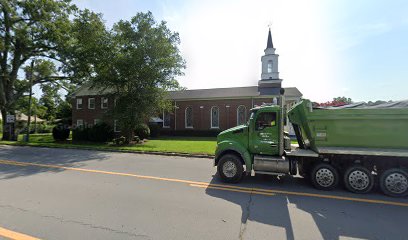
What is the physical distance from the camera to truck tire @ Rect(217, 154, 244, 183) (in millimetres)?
7203

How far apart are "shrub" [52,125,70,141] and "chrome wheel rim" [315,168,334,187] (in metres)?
24.4

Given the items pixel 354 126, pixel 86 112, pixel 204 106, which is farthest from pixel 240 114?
pixel 354 126

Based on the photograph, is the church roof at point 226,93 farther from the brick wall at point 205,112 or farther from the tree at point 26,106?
the tree at point 26,106

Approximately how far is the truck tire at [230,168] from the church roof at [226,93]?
73.9 feet

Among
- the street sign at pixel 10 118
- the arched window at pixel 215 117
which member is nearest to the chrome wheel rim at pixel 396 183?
the arched window at pixel 215 117

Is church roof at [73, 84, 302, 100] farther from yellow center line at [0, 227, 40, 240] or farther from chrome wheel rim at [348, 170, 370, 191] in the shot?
yellow center line at [0, 227, 40, 240]

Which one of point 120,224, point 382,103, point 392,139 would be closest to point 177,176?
point 120,224

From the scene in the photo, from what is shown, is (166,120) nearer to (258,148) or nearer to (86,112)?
(86,112)

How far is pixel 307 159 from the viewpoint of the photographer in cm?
705

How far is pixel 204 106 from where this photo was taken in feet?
103

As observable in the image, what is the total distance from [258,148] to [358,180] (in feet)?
9.18

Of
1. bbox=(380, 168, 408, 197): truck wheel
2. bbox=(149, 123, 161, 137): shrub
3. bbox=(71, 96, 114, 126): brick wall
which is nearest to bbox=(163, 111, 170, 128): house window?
bbox=(149, 123, 161, 137): shrub

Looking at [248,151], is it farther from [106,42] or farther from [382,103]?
[106,42]

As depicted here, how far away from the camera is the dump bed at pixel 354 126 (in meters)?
6.19
